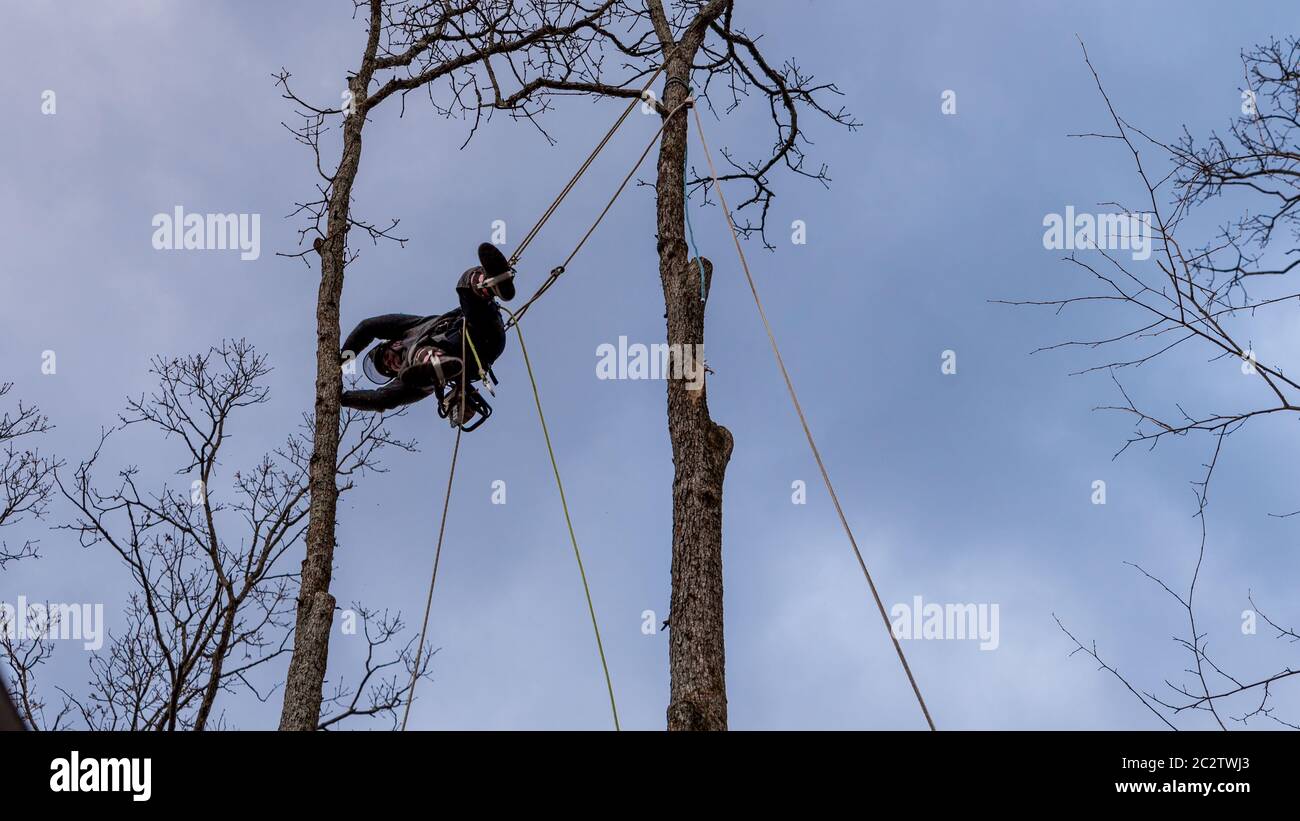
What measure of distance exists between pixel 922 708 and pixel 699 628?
1.24 m

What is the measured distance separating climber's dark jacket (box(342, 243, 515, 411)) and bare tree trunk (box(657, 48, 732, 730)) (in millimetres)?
951

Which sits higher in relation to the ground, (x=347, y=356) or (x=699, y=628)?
(x=347, y=356)

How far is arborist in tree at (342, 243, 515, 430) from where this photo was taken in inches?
267

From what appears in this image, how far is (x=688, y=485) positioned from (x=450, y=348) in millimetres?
1754

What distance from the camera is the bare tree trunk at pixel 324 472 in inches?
237

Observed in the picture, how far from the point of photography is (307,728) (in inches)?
230

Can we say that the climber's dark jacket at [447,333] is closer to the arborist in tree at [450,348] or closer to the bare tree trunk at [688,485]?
the arborist in tree at [450,348]

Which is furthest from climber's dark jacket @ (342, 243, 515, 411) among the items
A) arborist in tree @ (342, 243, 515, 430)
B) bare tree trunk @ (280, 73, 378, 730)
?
bare tree trunk @ (280, 73, 378, 730)

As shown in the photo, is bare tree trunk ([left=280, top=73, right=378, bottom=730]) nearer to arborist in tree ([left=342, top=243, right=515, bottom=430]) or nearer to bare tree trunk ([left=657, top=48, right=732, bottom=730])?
arborist in tree ([left=342, top=243, right=515, bottom=430])

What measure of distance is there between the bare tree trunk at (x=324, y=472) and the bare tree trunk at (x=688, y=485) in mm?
1810

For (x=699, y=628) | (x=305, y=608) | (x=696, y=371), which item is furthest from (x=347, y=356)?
(x=699, y=628)
